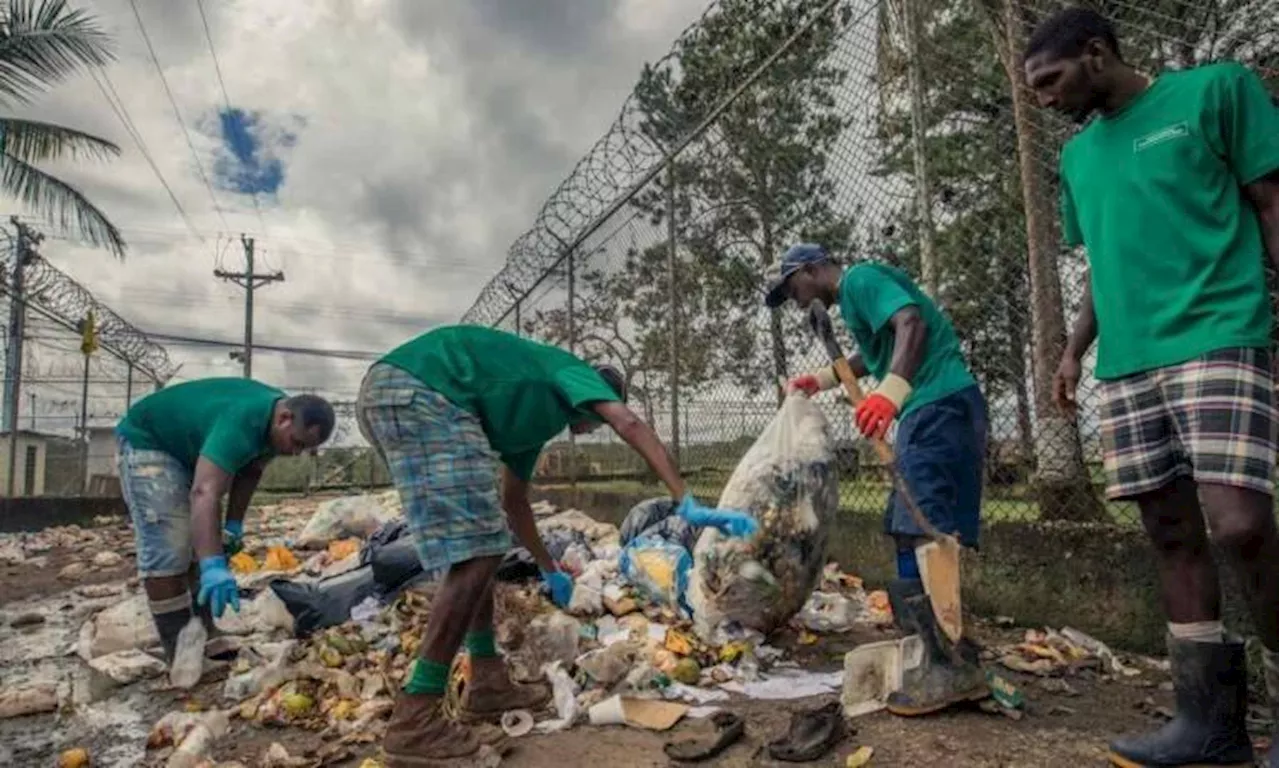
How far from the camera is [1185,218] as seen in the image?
177cm

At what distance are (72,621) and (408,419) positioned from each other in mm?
3775

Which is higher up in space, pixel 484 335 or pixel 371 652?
pixel 484 335

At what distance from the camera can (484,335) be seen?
8.06 feet

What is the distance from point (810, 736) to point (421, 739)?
39.2 inches

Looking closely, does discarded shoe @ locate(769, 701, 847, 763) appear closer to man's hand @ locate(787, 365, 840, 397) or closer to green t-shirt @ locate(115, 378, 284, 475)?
man's hand @ locate(787, 365, 840, 397)

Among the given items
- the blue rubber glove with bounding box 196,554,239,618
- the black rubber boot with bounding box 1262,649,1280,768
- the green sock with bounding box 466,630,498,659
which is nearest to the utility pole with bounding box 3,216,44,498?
the blue rubber glove with bounding box 196,554,239,618

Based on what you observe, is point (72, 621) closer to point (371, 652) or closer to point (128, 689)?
point (128, 689)

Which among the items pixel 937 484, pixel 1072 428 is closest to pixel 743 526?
pixel 937 484

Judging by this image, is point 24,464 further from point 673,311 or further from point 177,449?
point 673,311

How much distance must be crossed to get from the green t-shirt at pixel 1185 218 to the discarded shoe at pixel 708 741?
1.30m

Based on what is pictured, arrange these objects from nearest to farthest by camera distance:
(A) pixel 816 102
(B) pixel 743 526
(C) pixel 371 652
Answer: (B) pixel 743 526 < (C) pixel 371 652 < (A) pixel 816 102

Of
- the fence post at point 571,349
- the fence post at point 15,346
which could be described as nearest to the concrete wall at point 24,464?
the fence post at point 15,346

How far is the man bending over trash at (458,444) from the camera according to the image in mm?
2207

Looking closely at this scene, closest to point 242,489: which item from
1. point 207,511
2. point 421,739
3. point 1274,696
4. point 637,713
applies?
point 207,511
